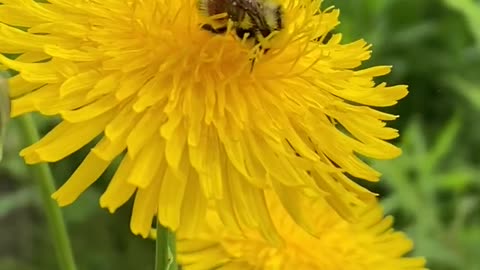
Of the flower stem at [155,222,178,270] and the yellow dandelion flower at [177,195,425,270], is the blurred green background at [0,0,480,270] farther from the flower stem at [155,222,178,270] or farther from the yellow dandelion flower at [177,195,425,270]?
the flower stem at [155,222,178,270]

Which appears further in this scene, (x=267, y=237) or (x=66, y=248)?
(x=66, y=248)

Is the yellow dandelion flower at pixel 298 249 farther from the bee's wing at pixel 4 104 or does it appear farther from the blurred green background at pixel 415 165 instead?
the blurred green background at pixel 415 165

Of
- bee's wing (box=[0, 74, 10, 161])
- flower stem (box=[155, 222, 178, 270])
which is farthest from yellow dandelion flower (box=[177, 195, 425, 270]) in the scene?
bee's wing (box=[0, 74, 10, 161])

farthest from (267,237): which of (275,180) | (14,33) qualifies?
(14,33)

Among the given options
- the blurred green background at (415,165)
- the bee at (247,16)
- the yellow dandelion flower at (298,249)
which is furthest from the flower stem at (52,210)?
the blurred green background at (415,165)

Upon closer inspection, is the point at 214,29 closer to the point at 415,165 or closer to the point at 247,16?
the point at 247,16

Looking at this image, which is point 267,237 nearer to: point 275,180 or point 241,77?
point 275,180
